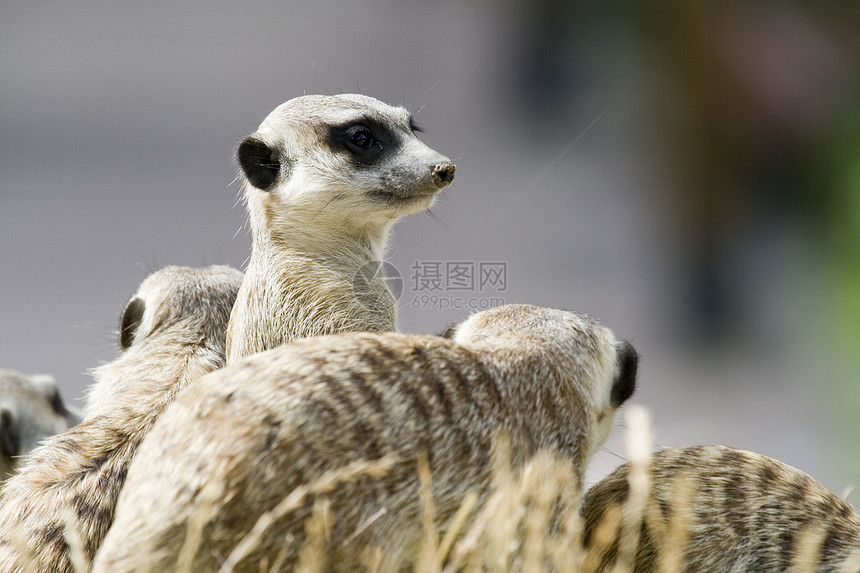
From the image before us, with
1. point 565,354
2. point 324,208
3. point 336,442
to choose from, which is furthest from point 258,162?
point 336,442

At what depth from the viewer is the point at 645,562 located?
6.79 ft

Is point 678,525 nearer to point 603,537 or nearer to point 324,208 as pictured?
point 603,537

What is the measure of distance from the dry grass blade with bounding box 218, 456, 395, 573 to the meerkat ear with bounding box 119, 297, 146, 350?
1.74 m

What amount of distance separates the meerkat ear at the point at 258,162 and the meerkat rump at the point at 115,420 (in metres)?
0.48

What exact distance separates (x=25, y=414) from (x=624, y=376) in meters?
2.62

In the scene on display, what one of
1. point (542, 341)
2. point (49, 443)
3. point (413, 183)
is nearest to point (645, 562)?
point (542, 341)

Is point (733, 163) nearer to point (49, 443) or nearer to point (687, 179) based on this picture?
point (687, 179)

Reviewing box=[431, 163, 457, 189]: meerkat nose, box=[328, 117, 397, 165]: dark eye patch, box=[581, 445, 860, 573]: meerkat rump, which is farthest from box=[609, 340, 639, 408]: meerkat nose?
box=[328, 117, 397, 165]: dark eye patch

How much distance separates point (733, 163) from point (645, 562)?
6.40 m

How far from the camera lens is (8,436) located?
3793 millimetres

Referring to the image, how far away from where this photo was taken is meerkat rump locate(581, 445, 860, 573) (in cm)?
204

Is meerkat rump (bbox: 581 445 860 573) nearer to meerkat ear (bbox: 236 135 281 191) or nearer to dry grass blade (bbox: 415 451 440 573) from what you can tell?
dry grass blade (bbox: 415 451 440 573)

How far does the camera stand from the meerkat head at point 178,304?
10.3 feet

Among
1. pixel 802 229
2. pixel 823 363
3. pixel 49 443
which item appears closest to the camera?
pixel 49 443
